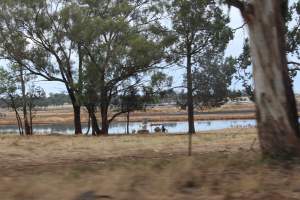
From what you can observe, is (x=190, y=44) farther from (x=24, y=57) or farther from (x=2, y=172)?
(x=2, y=172)

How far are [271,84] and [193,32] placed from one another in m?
25.1

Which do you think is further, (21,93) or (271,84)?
(21,93)

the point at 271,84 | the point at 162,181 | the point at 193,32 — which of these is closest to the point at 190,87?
the point at 193,32

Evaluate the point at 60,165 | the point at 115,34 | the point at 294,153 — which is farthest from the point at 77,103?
the point at 294,153

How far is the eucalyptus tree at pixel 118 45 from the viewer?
3497 cm

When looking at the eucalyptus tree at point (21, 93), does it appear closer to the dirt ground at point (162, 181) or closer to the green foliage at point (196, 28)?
the green foliage at point (196, 28)

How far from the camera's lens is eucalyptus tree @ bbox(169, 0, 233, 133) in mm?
31766

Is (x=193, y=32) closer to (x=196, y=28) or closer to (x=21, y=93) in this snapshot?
(x=196, y=28)

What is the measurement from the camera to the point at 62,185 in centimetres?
845

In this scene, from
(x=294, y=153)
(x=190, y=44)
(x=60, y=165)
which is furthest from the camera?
(x=190, y=44)

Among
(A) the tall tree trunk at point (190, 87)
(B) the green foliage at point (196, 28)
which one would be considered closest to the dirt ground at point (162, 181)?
(B) the green foliage at point (196, 28)

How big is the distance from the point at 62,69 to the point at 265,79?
2874 centimetres

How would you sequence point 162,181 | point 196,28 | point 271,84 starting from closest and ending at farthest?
point 162,181 < point 271,84 < point 196,28

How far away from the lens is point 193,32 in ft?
115
